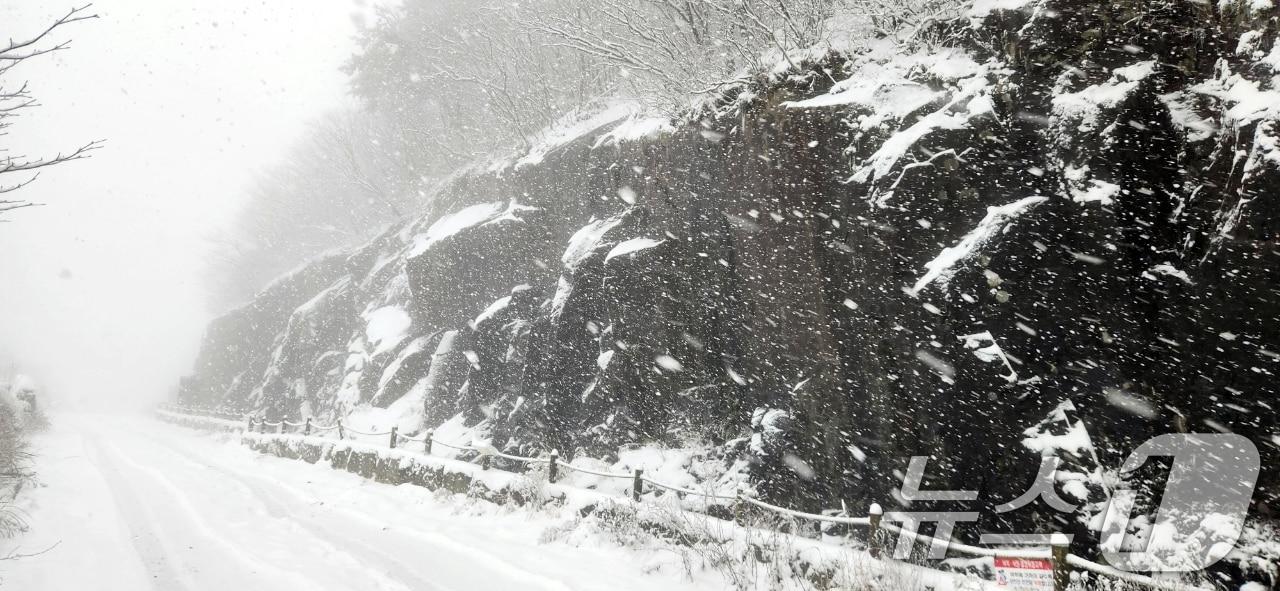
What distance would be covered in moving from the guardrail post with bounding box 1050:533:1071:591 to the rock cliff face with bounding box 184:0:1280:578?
4.96ft

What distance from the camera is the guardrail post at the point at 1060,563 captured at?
3.98m

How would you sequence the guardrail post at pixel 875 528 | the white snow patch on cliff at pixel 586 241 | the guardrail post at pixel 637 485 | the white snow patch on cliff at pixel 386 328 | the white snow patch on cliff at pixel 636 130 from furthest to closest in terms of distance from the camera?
1. the white snow patch on cliff at pixel 386 328
2. the white snow patch on cliff at pixel 586 241
3. the white snow patch on cliff at pixel 636 130
4. the guardrail post at pixel 637 485
5. the guardrail post at pixel 875 528

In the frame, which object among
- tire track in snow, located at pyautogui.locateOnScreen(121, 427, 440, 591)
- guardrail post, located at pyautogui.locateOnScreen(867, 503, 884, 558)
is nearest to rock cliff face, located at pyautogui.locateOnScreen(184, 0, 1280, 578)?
guardrail post, located at pyautogui.locateOnScreen(867, 503, 884, 558)

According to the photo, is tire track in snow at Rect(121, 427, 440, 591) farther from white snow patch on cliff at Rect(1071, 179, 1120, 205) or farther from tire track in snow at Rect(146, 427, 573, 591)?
white snow patch on cliff at Rect(1071, 179, 1120, 205)

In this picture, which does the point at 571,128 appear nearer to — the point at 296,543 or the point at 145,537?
the point at 296,543

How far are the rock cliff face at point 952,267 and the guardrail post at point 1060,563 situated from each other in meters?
1.51

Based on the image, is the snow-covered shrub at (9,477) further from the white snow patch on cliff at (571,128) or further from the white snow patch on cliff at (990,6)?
the white snow patch on cliff at (990,6)

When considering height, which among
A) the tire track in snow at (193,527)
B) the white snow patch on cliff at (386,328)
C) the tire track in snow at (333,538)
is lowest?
the tire track in snow at (333,538)

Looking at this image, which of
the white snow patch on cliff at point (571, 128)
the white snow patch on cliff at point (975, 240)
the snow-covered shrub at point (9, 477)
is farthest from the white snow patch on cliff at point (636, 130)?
the snow-covered shrub at point (9, 477)

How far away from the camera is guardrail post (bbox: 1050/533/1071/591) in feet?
Result: 13.1

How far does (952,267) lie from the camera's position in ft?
20.4

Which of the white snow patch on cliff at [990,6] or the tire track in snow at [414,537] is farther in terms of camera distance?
the white snow patch on cliff at [990,6]

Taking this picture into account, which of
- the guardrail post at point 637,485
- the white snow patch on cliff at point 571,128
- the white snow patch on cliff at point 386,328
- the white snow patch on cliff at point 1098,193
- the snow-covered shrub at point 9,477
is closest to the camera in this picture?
the white snow patch on cliff at point 1098,193

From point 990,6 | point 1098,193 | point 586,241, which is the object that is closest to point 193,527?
point 586,241
